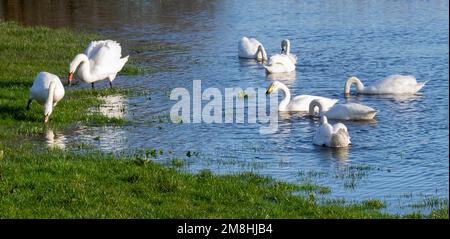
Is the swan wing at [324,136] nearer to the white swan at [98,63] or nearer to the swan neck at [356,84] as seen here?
the swan neck at [356,84]

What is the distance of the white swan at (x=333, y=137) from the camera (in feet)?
57.3

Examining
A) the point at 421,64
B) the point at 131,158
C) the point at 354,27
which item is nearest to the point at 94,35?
the point at 354,27

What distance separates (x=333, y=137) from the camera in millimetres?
17453

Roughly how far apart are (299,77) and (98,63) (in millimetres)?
6139

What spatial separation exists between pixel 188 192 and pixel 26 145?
4546 mm

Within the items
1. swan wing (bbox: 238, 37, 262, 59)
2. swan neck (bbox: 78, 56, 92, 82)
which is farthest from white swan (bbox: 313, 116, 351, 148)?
swan wing (bbox: 238, 37, 262, 59)

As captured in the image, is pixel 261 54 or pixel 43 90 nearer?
pixel 43 90

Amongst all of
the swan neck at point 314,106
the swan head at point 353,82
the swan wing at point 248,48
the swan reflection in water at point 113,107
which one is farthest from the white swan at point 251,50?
the swan neck at point 314,106

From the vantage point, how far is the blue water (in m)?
15.8

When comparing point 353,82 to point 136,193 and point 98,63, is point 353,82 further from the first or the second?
point 136,193

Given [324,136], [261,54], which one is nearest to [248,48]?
[261,54]

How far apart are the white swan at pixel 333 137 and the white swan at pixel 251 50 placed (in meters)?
12.6
